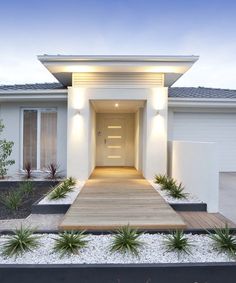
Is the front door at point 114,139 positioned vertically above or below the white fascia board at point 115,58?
below

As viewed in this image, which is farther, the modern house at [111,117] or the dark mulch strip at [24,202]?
the modern house at [111,117]

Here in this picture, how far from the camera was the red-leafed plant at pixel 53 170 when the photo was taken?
11.0 meters

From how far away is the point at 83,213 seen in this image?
18.7 feet

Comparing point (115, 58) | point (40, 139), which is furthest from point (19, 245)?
point (40, 139)

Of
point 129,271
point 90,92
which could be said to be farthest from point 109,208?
point 90,92

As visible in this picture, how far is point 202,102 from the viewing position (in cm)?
1210

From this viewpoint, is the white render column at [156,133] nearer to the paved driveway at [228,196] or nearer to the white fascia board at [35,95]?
the paved driveway at [228,196]

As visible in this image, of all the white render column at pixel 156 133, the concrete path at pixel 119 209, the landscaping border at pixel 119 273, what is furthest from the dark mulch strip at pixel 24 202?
the white render column at pixel 156 133

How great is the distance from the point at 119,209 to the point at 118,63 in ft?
16.7

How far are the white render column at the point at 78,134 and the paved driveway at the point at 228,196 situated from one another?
477 centimetres

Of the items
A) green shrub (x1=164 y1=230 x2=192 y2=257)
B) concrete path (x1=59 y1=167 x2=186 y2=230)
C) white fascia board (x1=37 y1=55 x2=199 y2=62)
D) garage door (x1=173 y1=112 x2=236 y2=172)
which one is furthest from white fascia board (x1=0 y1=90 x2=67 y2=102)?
green shrub (x1=164 y1=230 x2=192 y2=257)

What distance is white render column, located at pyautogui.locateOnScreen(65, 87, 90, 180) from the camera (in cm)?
992

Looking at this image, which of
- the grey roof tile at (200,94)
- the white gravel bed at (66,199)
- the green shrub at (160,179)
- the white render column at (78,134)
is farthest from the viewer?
the grey roof tile at (200,94)

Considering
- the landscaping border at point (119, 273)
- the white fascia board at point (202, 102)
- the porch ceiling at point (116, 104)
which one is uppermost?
the white fascia board at point (202, 102)
